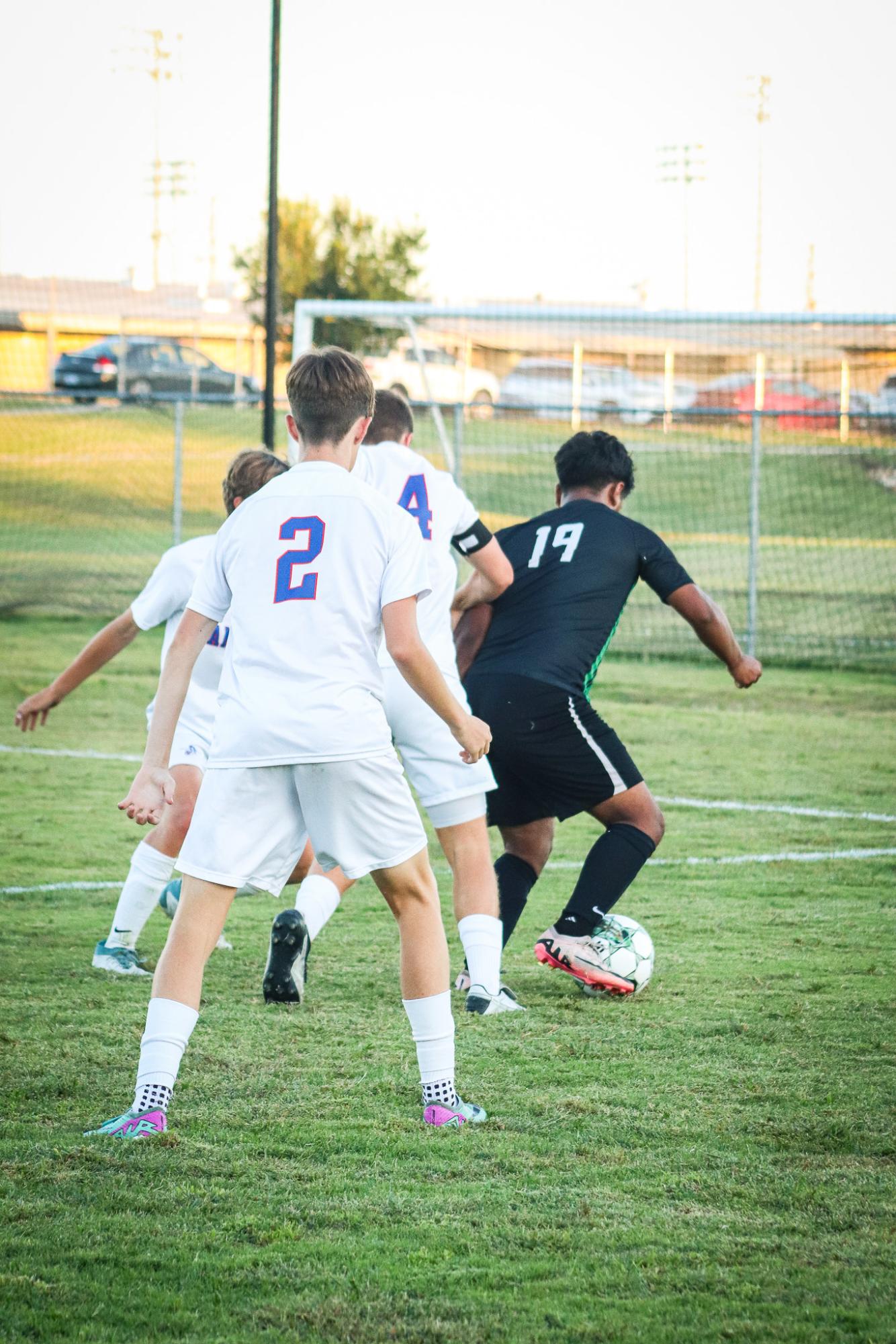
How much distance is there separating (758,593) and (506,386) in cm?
842

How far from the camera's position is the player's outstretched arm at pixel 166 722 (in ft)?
11.5

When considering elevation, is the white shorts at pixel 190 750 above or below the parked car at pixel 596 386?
below

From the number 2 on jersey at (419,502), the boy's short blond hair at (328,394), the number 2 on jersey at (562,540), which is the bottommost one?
the number 2 on jersey at (562,540)

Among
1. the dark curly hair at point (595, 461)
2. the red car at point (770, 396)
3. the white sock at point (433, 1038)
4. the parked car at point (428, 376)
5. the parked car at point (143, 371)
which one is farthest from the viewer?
the parked car at point (143, 371)

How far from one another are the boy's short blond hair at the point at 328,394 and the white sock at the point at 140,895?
207 cm

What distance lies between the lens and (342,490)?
3580 millimetres

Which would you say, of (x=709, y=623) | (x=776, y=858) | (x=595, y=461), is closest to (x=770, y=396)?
(x=776, y=858)

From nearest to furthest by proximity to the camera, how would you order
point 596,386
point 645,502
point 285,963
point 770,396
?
point 285,963
point 596,386
point 770,396
point 645,502

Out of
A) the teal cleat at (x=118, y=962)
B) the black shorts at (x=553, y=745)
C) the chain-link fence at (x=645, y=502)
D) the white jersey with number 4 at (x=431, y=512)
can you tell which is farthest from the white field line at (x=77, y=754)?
the chain-link fence at (x=645, y=502)

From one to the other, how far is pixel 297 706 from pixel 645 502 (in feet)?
70.2

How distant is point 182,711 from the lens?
4.96 meters

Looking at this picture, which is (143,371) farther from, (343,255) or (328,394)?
(328,394)

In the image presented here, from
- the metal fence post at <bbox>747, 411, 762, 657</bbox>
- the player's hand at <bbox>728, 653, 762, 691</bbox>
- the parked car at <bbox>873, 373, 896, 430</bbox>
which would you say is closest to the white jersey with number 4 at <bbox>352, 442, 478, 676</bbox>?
the player's hand at <bbox>728, 653, 762, 691</bbox>

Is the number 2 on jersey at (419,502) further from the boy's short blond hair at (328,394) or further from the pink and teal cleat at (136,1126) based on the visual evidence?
the pink and teal cleat at (136,1126)
